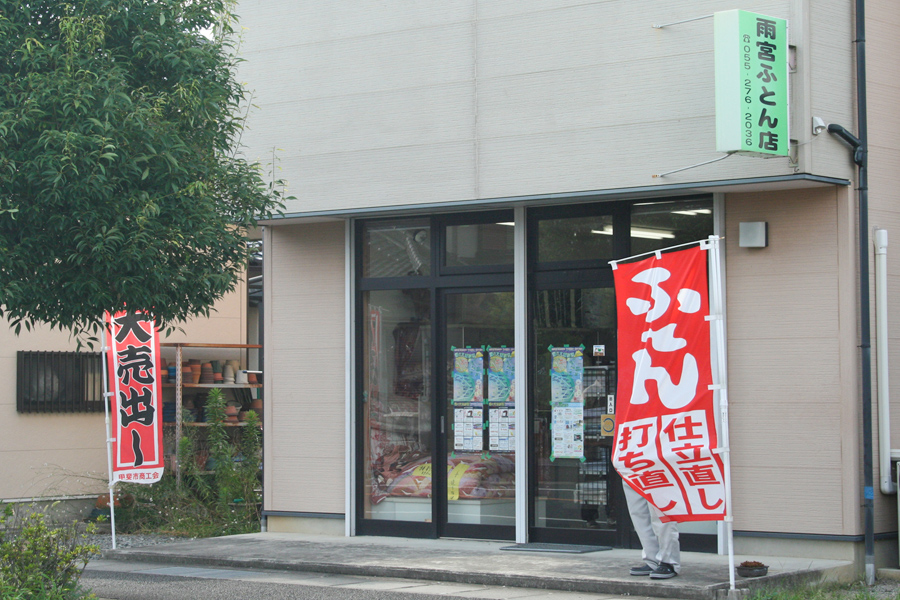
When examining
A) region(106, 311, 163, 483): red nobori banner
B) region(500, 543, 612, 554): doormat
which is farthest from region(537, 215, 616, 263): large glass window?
region(106, 311, 163, 483): red nobori banner

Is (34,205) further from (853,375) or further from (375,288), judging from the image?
(853,375)

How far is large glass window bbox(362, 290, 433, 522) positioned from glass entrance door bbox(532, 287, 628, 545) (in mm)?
1332

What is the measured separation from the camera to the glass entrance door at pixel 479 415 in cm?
1134

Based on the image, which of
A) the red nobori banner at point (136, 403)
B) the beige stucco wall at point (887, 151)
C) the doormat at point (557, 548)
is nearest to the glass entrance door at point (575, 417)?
the doormat at point (557, 548)

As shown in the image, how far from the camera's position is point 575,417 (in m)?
11.0

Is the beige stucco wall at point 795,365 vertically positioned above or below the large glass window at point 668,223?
below

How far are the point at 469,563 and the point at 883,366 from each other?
412 centimetres

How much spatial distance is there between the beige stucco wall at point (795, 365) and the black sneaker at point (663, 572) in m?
1.52

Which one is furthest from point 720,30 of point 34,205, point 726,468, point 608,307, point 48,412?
point 48,412

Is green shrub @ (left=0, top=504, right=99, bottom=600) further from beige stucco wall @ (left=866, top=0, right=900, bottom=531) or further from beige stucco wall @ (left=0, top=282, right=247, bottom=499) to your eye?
beige stucco wall @ (left=0, top=282, right=247, bottom=499)

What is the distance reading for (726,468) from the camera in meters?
8.26

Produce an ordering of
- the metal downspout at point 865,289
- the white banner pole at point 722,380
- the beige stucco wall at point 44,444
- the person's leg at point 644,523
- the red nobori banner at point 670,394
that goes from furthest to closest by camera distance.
Answer: 1. the beige stucco wall at point 44,444
2. the metal downspout at point 865,289
3. the person's leg at point 644,523
4. the red nobori banner at point 670,394
5. the white banner pole at point 722,380

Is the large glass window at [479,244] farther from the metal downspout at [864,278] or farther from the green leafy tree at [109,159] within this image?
the metal downspout at [864,278]

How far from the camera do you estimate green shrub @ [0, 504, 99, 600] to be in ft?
24.3
